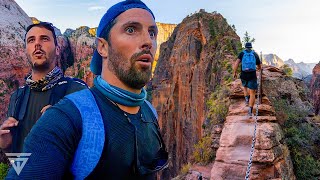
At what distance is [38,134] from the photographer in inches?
51.3

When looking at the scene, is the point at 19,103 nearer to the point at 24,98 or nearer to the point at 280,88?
the point at 24,98

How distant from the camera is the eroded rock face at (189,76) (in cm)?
3152

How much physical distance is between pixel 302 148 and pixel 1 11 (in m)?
50.1

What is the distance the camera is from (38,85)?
2.71 metres

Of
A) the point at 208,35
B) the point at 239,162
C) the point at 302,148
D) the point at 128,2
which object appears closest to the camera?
the point at 128,2

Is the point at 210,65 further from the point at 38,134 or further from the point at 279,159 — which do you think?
the point at 38,134

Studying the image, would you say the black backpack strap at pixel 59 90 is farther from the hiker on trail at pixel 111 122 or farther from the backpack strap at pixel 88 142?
the backpack strap at pixel 88 142

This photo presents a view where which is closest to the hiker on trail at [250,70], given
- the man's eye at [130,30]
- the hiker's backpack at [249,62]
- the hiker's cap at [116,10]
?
the hiker's backpack at [249,62]

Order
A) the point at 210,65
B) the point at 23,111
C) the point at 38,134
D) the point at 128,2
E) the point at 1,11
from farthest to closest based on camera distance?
1. the point at 1,11
2. the point at 210,65
3. the point at 23,111
4. the point at 128,2
5. the point at 38,134

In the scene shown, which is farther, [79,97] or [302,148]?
[302,148]

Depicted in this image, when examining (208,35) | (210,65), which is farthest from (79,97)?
(208,35)

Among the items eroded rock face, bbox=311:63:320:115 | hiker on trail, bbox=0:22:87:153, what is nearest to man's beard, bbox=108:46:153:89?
hiker on trail, bbox=0:22:87:153

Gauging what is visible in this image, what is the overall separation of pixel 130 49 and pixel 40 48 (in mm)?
1405

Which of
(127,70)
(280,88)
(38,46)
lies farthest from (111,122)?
(280,88)
